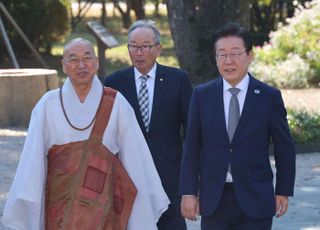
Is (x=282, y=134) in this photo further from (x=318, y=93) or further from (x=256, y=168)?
(x=318, y=93)

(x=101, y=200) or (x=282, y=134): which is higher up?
(x=282, y=134)

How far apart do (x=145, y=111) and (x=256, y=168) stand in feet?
3.92

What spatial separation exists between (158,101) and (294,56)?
479 inches

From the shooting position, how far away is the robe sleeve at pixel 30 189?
15.5 feet

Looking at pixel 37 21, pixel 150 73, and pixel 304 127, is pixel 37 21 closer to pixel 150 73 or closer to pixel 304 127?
pixel 304 127

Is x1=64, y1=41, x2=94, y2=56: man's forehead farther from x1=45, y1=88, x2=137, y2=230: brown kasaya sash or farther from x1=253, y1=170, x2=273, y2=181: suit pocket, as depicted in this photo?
x1=253, y1=170, x2=273, y2=181: suit pocket

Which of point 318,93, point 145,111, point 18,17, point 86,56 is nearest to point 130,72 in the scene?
point 145,111

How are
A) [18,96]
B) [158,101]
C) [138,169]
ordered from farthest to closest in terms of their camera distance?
[18,96], [158,101], [138,169]

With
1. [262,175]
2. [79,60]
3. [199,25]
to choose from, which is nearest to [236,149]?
[262,175]

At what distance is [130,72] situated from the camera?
5.77 meters

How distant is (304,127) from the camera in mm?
11539

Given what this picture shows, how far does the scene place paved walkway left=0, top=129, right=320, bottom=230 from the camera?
7.72 metres

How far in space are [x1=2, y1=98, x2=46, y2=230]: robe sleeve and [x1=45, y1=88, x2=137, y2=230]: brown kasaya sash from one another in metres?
0.06

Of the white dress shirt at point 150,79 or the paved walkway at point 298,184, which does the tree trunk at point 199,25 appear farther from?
the white dress shirt at point 150,79
